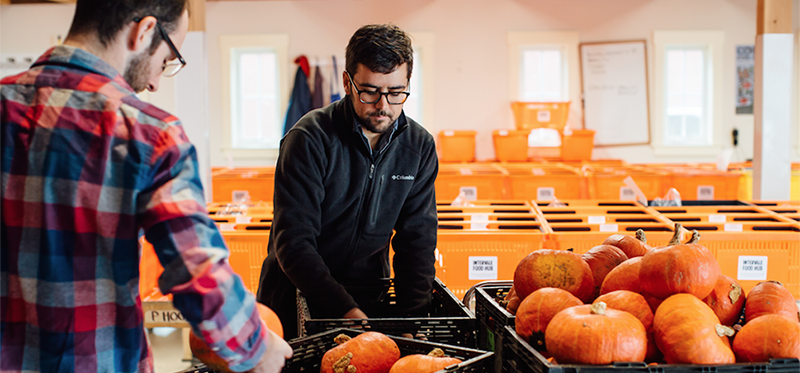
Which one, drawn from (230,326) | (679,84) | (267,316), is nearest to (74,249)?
(230,326)

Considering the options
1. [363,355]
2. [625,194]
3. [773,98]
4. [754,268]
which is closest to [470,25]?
[625,194]

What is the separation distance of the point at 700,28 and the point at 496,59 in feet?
9.12

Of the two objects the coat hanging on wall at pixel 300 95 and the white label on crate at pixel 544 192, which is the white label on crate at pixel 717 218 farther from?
the coat hanging on wall at pixel 300 95

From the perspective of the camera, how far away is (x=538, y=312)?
120 centimetres

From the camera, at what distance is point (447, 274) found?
2.74m

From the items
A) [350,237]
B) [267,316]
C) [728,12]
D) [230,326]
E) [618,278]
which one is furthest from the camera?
[728,12]

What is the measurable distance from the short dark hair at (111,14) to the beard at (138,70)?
46mm

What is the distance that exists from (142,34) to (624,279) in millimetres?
1075

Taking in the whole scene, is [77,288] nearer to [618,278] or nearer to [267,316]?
[267,316]

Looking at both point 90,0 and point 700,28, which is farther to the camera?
point 700,28

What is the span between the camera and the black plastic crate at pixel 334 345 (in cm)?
120

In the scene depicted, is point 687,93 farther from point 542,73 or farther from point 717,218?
point 717,218

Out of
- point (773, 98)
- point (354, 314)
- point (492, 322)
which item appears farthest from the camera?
point (773, 98)

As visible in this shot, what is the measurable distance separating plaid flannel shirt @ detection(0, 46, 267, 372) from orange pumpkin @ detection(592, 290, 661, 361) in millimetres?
705
